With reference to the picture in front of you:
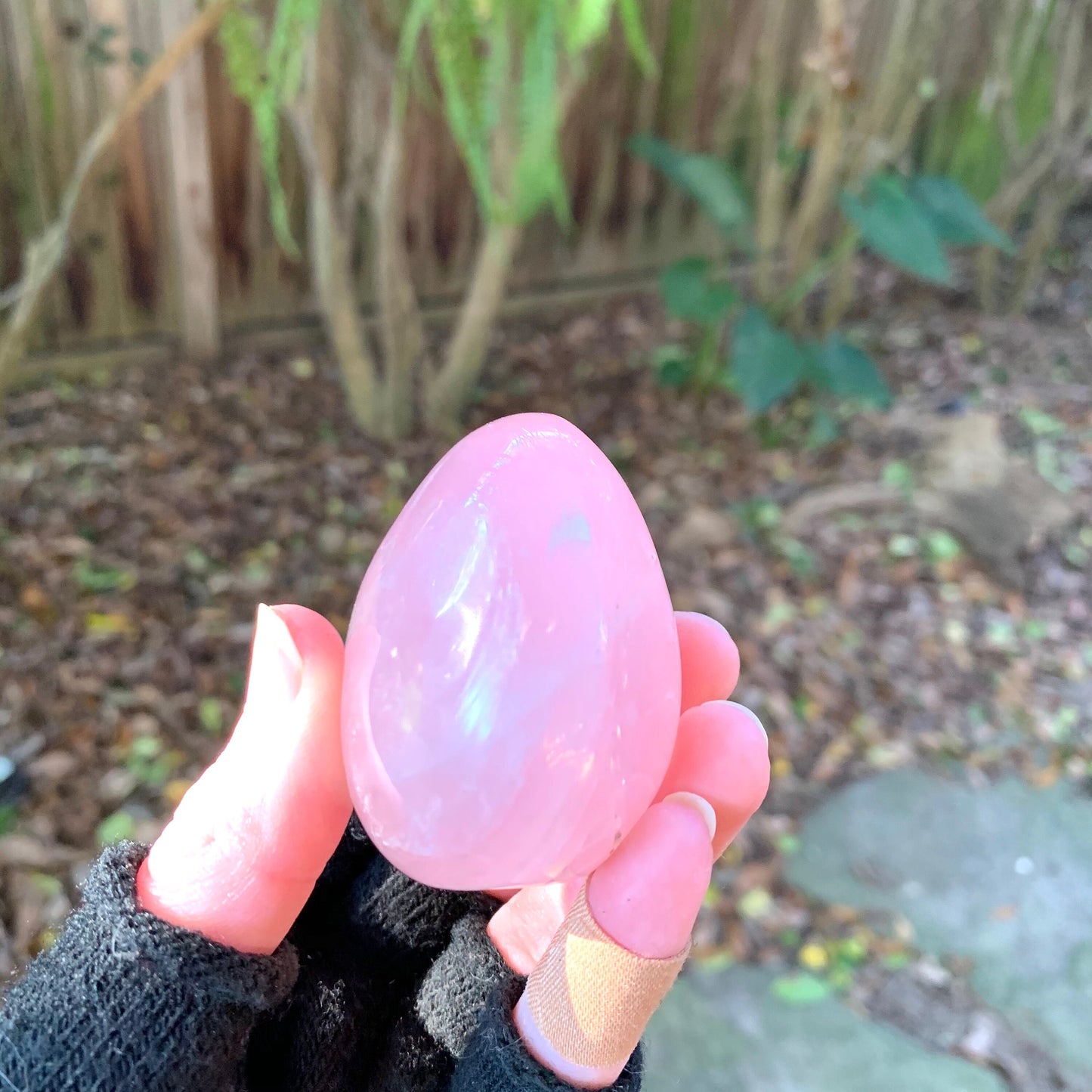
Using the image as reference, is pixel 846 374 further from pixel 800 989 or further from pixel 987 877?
pixel 800 989

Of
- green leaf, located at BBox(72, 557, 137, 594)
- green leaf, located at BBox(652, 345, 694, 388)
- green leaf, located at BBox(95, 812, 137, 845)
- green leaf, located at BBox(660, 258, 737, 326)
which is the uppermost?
green leaf, located at BBox(660, 258, 737, 326)

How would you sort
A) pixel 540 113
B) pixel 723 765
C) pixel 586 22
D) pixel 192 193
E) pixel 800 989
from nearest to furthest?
pixel 723 765, pixel 586 22, pixel 800 989, pixel 540 113, pixel 192 193

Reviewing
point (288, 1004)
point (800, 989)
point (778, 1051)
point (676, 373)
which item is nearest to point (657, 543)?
point (676, 373)

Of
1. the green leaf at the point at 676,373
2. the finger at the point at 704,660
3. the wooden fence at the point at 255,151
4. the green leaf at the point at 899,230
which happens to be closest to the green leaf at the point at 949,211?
the green leaf at the point at 899,230

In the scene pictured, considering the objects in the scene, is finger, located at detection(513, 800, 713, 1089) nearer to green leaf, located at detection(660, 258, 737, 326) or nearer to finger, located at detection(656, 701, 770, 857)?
finger, located at detection(656, 701, 770, 857)

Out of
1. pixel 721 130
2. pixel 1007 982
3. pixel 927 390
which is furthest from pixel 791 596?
pixel 721 130

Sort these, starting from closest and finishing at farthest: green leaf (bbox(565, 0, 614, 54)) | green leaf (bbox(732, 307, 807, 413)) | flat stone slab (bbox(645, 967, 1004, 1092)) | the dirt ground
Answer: green leaf (bbox(565, 0, 614, 54)), flat stone slab (bbox(645, 967, 1004, 1092)), the dirt ground, green leaf (bbox(732, 307, 807, 413))

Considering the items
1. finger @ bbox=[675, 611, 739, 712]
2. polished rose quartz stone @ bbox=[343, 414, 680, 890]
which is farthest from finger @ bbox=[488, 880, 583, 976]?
finger @ bbox=[675, 611, 739, 712]
